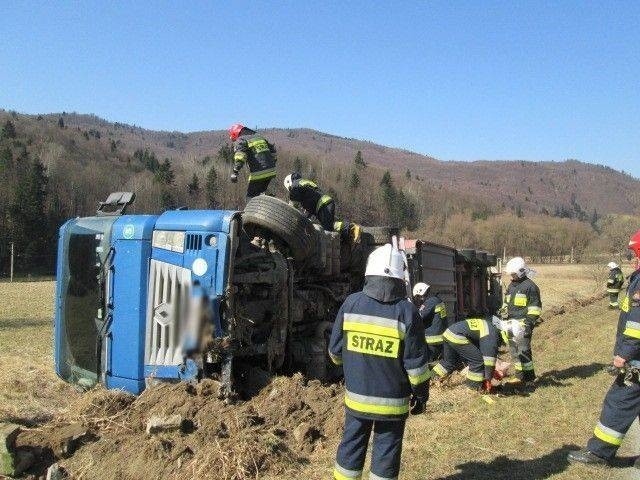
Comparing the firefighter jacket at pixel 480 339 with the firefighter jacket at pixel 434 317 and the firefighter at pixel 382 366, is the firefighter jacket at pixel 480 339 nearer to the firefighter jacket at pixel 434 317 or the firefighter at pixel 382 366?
the firefighter jacket at pixel 434 317

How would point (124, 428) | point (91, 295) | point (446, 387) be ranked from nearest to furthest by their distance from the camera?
point (124, 428) < point (91, 295) < point (446, 387)

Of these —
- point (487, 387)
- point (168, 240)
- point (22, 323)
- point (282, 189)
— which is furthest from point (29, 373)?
point (282, 189)

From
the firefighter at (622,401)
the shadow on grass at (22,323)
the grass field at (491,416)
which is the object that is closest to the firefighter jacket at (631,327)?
the firefighter at (622,401)

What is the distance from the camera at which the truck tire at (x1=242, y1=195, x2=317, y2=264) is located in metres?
6.04

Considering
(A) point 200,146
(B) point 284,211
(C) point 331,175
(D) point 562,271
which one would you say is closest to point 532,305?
(B) point 284,211

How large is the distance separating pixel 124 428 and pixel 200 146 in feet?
603

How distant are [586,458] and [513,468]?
0.54 meters

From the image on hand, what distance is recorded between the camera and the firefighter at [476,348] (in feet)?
21.9

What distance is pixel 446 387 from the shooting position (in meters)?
7.11

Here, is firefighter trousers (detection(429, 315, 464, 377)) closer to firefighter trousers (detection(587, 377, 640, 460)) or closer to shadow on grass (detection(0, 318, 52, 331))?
firefighter trousers (detection(587, 377, 640, 460))

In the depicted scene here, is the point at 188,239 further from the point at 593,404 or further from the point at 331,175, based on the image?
the point at 331,175

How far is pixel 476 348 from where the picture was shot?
6.80 m

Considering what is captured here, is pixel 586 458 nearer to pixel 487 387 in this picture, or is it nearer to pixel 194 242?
pixel 487 387

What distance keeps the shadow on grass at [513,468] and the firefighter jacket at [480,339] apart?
74.0 inches
